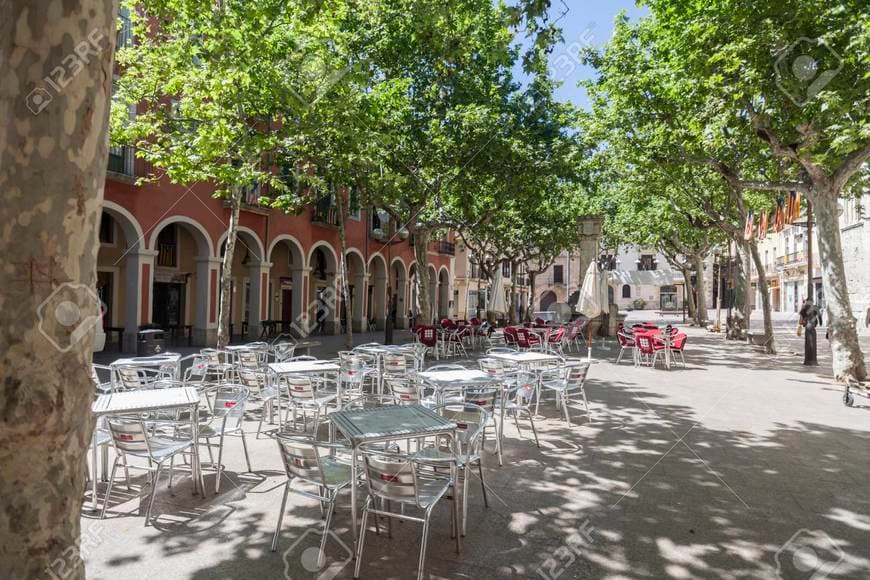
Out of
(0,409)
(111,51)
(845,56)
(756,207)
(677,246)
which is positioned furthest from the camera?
(677,246)

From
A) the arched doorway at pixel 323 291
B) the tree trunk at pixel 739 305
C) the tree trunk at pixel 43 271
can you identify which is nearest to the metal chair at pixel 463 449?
the tree trunk at pixel 43 271

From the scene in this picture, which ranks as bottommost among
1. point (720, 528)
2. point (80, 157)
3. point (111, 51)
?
point (720, 528)

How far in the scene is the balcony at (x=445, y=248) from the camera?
37.4 meters

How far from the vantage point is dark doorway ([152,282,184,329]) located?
1986 centimetres

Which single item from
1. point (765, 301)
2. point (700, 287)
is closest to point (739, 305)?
point (765, 301)

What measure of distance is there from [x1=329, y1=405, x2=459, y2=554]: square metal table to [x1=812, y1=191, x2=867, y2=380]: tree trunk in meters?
10.2

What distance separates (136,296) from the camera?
15383mm

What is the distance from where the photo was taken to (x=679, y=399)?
9.59m

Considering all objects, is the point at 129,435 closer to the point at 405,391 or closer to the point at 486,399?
the point at 405,391

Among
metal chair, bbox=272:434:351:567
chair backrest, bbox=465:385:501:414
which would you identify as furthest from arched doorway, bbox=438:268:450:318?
metal chair, bbox=272:434:351:567

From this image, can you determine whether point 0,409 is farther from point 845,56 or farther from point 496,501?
point 845,56

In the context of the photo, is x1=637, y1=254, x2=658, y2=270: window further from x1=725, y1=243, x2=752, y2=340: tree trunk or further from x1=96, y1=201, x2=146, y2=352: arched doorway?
x1=96, y1=201, x2=146, y2=352: arched doorway

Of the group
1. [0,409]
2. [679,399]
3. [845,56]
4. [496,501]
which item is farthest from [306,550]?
[845,56]

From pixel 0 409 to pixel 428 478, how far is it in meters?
2.73
